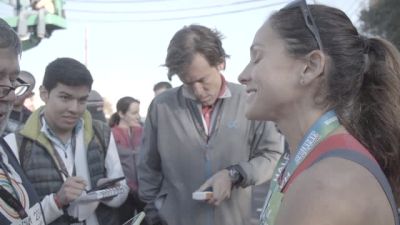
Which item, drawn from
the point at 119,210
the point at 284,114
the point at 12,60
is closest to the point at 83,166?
the point at 119,210

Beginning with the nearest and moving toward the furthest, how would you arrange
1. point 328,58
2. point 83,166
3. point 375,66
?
1. point 328,58
2. point 375,66
3. point 83,166

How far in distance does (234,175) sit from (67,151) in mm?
997

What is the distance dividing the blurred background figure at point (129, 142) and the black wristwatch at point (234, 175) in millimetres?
971

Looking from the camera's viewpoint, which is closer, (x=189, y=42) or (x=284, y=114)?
(x=284, y=114)

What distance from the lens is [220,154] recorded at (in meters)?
2.85

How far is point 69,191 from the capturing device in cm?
255

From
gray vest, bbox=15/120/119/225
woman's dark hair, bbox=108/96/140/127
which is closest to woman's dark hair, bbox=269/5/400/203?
gray vest, bbox=15/120/119/225

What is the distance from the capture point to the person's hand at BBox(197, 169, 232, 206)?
263 cm

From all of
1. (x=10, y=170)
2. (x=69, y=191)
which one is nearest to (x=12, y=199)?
(x=10, y=170)

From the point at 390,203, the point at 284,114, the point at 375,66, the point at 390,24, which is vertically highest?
the point at 375,66

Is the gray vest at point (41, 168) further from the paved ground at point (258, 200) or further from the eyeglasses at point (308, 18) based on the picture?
the paved ground at point (258, 200)

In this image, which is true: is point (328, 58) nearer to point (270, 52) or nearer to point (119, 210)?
point (270, 52)

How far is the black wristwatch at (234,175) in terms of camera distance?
2736 mm

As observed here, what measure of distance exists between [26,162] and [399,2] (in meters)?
21.3
